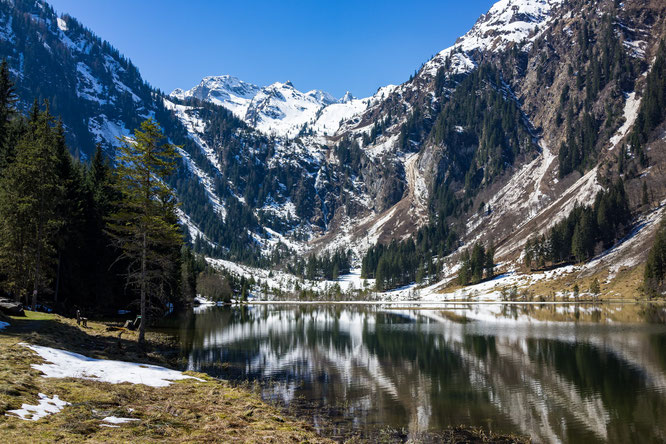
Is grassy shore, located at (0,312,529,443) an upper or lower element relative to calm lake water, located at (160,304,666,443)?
upper

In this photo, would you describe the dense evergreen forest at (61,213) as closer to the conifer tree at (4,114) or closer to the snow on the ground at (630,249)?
the conifer tree at (4,114)

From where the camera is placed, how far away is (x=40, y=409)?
1446 centimetres

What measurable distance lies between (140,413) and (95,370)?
8.34m

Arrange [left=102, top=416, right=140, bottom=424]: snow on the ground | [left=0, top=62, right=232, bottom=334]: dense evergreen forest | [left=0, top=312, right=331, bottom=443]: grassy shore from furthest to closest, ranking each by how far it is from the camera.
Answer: [left=0, top=62, right=232, bottom=334]: dense evergreen forest < [left=102, top=416, right=140, bottom=424]: snow on the ground < [left=0, top=312, right=331, bottom=443]: grassy shore

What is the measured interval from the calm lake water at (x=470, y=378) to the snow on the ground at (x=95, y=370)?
7.62m

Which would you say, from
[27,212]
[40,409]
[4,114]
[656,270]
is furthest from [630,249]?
[40,409]

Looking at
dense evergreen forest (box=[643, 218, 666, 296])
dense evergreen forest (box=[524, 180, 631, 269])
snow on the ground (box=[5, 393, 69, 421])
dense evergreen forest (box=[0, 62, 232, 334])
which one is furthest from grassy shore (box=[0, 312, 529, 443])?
dense evergreen forest (box=[524, 180, 631, 269])

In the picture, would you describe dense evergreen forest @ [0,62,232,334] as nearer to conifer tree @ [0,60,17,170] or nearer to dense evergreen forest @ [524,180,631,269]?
conifer tree @ [0,60,17,170]

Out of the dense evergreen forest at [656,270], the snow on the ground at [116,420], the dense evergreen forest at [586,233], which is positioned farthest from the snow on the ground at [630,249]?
the snow on the ground at [116,420]

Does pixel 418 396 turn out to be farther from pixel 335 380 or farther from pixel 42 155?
pixel 42 155

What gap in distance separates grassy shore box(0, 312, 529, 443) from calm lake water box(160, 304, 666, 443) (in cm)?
320

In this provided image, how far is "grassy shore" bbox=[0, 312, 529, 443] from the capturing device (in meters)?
13.3

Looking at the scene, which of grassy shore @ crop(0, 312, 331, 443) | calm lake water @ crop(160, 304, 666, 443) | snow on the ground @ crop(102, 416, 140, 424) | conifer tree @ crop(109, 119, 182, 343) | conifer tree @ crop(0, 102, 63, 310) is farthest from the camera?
conifer tree @ crop(0, 102, 63, 310)

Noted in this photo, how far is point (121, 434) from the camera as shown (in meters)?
13.6
